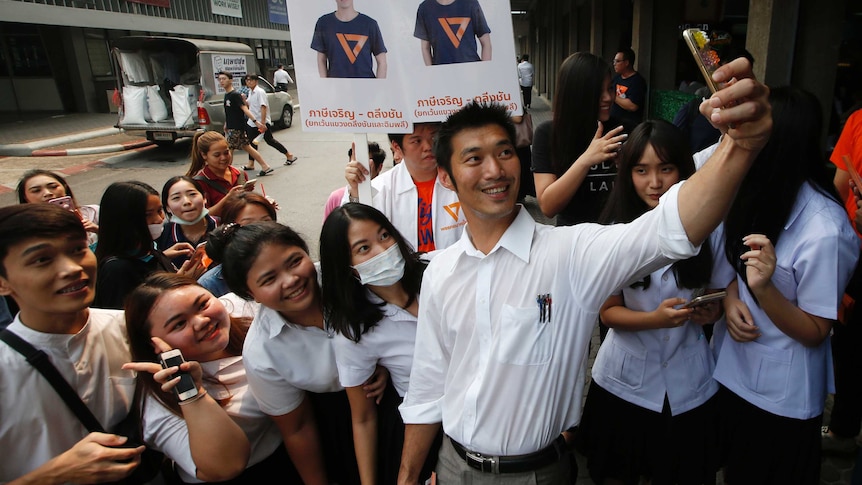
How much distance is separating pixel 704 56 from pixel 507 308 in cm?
74

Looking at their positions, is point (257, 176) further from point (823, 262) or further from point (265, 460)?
point (823, 262)

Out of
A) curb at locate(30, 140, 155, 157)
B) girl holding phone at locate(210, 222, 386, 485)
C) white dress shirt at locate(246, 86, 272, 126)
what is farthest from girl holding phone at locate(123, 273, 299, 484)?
curb at locate(30, 140, 155, 157)

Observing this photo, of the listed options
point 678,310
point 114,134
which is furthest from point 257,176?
point 678,310

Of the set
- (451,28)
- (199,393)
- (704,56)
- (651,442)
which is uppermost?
(451,28)

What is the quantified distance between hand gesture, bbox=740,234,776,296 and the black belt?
747mm

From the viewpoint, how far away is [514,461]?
1459 mm

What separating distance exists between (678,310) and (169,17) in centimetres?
2394

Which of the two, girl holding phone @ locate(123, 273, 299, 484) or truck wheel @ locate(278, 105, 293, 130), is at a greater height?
truck wheel @ locate(278, 105, 293, 130)

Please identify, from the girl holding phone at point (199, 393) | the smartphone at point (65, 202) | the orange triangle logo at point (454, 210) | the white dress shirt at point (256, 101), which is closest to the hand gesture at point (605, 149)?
the orange triangle logo at point (454, 210)

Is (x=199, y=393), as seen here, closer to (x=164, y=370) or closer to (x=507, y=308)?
(x=164, y=370)

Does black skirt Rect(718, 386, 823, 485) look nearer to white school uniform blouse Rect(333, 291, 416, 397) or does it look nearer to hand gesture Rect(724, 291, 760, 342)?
hand gesture Rect(724, 291, 760, 342)

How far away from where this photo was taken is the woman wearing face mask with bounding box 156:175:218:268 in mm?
3359

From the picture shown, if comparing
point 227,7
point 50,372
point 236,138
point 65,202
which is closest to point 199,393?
point 50,372

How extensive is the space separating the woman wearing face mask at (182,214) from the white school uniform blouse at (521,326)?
7.82ft
